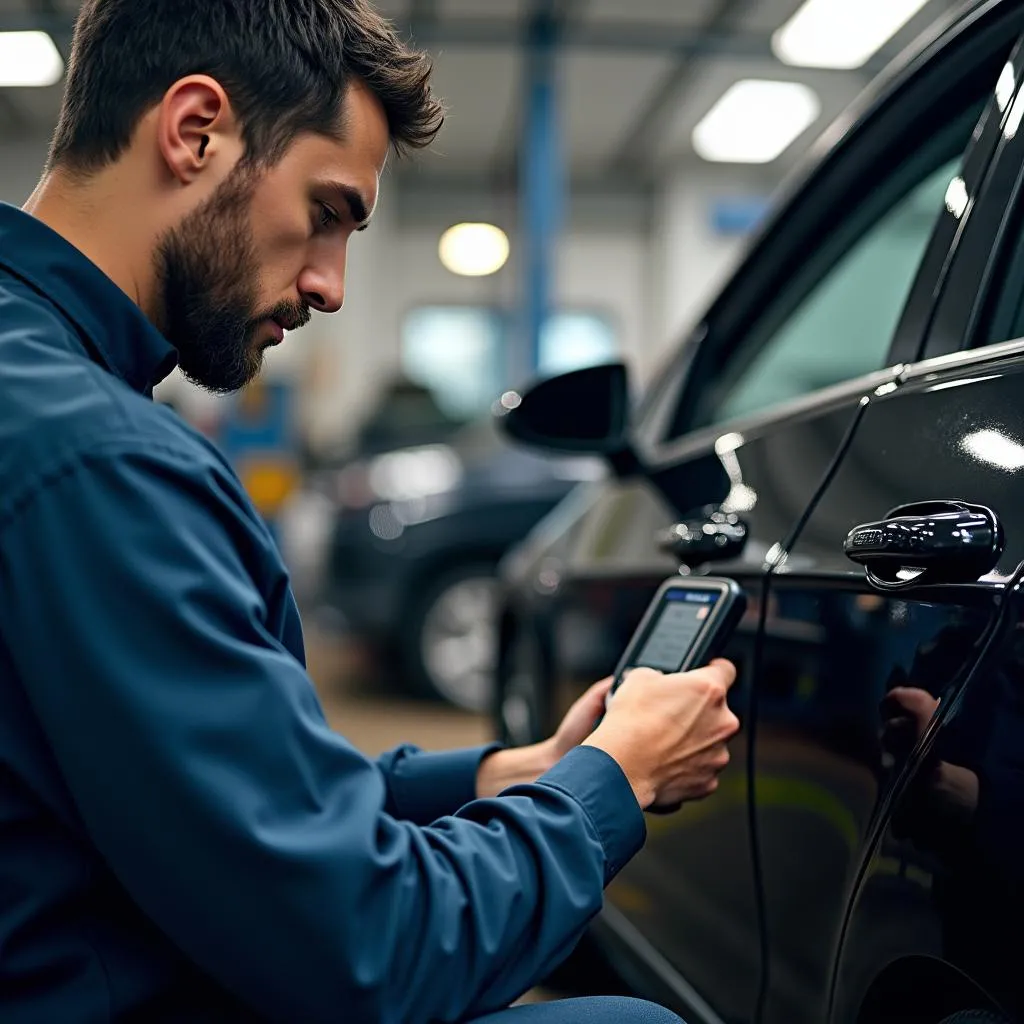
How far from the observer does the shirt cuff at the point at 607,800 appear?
0.92 m

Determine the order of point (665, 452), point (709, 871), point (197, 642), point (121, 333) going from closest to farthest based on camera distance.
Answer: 1. point (197, 642)
2. point (121, 333)
3. point (709, 871)
4. point (665, 452)

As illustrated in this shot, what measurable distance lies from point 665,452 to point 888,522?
88cm

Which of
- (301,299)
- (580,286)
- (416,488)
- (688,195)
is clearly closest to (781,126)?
(688,195)

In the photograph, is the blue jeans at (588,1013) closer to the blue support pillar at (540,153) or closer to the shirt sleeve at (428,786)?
the shirt sleeve at (428,786)

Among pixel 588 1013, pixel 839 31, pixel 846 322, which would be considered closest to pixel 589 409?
pixel 588 1013

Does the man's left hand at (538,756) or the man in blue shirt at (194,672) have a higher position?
the man in blue shirt at (194,672)

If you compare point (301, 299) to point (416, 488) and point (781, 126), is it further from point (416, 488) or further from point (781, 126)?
point (781, 126)

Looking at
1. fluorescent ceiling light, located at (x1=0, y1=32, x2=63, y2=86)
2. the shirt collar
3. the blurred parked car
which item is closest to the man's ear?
the shirt collar

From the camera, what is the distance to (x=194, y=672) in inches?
29.4

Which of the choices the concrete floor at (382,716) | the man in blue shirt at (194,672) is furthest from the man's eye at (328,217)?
the concrete floor at (382,716)

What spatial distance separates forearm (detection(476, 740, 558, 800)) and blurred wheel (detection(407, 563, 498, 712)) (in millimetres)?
3650

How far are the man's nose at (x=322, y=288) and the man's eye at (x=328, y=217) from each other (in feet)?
0.13

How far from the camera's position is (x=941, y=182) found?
1679mm

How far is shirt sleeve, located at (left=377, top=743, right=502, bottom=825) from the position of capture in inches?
50.1
